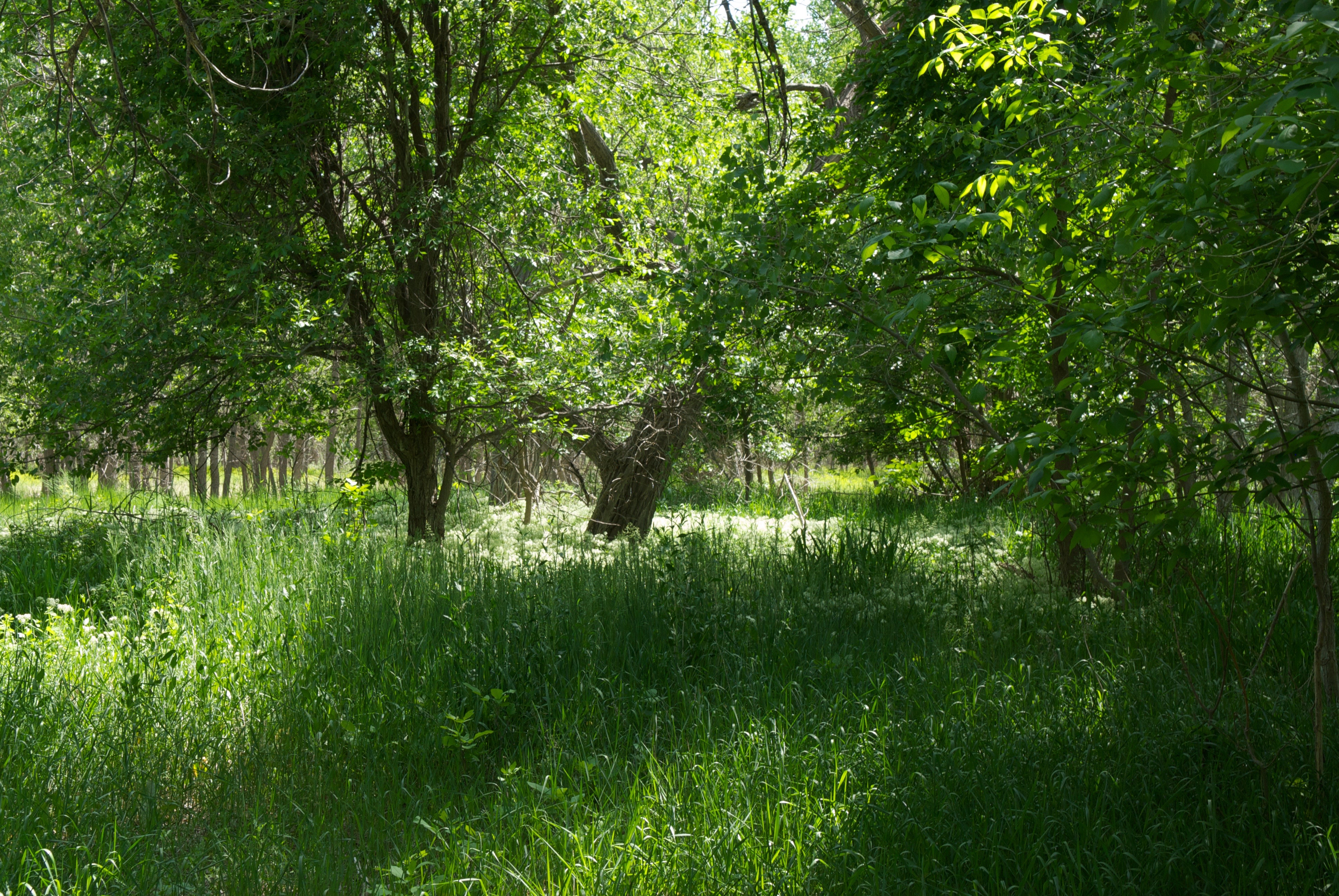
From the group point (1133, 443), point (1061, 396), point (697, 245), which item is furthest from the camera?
point (697, 245)

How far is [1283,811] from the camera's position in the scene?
120 inches

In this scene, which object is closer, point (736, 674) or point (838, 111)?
point (736, 674)

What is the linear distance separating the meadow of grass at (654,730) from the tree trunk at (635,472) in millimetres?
3429

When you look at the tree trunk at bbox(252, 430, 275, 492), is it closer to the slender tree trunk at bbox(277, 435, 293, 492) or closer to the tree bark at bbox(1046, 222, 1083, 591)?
the slender tree trunk at bbox(277, 435, 293, 492)

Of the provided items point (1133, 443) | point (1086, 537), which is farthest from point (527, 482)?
point (1086, 537)

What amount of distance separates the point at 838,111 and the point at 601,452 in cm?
521

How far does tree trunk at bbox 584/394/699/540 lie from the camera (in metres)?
9.94

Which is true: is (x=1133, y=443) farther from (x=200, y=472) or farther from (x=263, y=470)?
(x=263, y=470)

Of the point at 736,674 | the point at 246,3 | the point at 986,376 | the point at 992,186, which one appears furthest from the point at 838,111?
the point at 246,3

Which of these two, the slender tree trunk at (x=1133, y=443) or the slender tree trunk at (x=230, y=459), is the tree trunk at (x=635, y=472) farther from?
the slender tree trunk at (x=230, y=459)

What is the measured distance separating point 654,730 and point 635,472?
20.7 ft

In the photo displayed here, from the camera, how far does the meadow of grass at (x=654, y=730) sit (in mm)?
2973

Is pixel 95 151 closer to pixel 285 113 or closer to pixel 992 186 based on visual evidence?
Answer: pixel 285 113

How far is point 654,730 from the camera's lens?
396 centimetres
